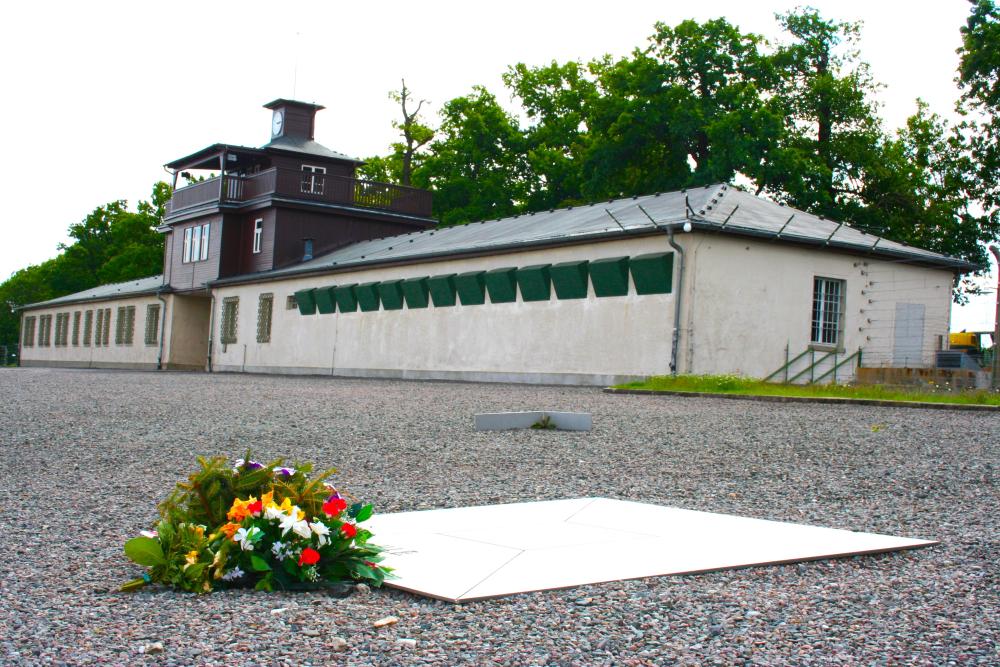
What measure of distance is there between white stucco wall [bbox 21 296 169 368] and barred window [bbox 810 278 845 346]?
91.6ft

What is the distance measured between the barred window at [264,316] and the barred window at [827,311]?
60.2ft

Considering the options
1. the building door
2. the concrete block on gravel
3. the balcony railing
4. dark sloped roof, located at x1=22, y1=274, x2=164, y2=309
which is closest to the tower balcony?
the balcony railing

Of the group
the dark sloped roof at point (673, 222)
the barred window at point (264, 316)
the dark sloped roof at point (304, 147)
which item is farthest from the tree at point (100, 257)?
the dark sloped roof at point (673, 222)

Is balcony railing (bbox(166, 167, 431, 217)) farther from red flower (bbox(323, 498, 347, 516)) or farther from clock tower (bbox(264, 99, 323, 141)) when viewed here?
red flower (bbox(323, 498, 347, 516))

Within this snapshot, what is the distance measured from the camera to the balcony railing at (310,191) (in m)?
37.8

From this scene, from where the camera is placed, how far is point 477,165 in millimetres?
51844

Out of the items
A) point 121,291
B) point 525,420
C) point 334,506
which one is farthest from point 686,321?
point 121,291

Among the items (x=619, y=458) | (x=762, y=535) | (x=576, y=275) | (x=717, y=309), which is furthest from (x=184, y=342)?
(x=762, y=535)

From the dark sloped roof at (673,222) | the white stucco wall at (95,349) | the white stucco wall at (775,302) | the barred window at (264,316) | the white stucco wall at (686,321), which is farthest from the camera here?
the white stucco wall at (95,349)

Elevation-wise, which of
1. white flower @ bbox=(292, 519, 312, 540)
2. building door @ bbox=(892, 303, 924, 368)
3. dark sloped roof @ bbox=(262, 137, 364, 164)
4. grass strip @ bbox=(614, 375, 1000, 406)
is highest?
dark sloped roof @ bbox=(262, 137, 364, 164)

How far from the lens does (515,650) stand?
10.7 ft

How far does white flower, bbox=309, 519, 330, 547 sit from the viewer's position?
3.96 m

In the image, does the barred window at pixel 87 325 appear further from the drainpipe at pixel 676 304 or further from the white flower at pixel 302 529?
the white flower at pixel 302 529

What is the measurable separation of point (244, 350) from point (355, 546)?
33.4 m
